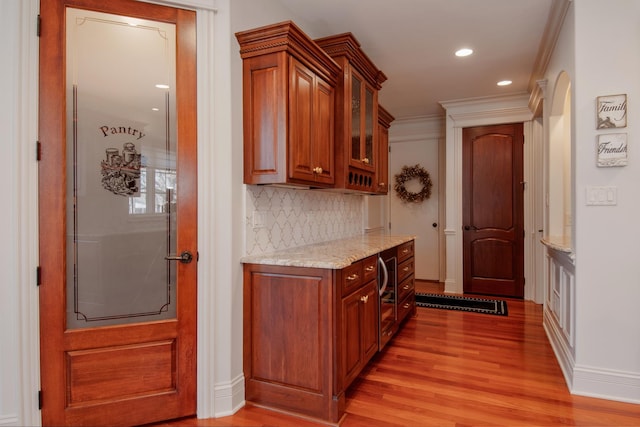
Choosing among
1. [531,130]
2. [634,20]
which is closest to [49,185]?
[634,20]

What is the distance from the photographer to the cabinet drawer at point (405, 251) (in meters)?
3.47

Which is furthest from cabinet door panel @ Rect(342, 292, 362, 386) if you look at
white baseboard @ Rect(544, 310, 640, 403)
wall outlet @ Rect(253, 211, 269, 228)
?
white baseboard @ Rect(544, 310, 640, 403)

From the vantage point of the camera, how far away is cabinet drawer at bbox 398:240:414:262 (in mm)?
3473

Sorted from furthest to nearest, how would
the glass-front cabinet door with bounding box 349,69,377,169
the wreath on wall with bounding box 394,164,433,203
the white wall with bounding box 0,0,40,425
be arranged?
the wreath on wall with bounding box 394,164,433,203
the glass-front cabinet door with bounding box 349,69,377,169
the white wall with bounding box 0,0,40,425

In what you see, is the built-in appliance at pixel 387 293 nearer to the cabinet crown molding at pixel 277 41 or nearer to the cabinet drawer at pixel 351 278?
the cabinet drawer at pixel 351 278

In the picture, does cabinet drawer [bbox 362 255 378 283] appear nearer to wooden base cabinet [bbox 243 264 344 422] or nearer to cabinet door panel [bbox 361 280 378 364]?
cabinet door panel [bbox 361 280 378 364]

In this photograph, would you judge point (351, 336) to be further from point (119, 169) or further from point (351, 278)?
point (119, 169)

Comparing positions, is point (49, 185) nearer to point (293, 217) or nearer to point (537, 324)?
point (293, 217)

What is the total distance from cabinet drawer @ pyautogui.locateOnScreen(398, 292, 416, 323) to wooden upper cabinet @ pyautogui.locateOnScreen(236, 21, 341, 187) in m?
1.74

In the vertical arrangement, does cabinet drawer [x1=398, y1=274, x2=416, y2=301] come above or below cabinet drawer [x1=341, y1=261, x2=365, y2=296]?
below

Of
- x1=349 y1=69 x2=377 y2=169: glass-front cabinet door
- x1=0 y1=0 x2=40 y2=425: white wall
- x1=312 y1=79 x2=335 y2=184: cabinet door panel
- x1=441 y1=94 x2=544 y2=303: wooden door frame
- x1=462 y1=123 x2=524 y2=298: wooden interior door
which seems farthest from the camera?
x1=462 y1=123 x2=524 y2=298: wooden interior door

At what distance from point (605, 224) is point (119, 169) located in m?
2.99

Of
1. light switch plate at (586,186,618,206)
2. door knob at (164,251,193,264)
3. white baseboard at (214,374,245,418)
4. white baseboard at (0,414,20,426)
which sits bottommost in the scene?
white baseboard at (214,374,245,418)

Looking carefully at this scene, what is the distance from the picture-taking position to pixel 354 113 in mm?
2988
